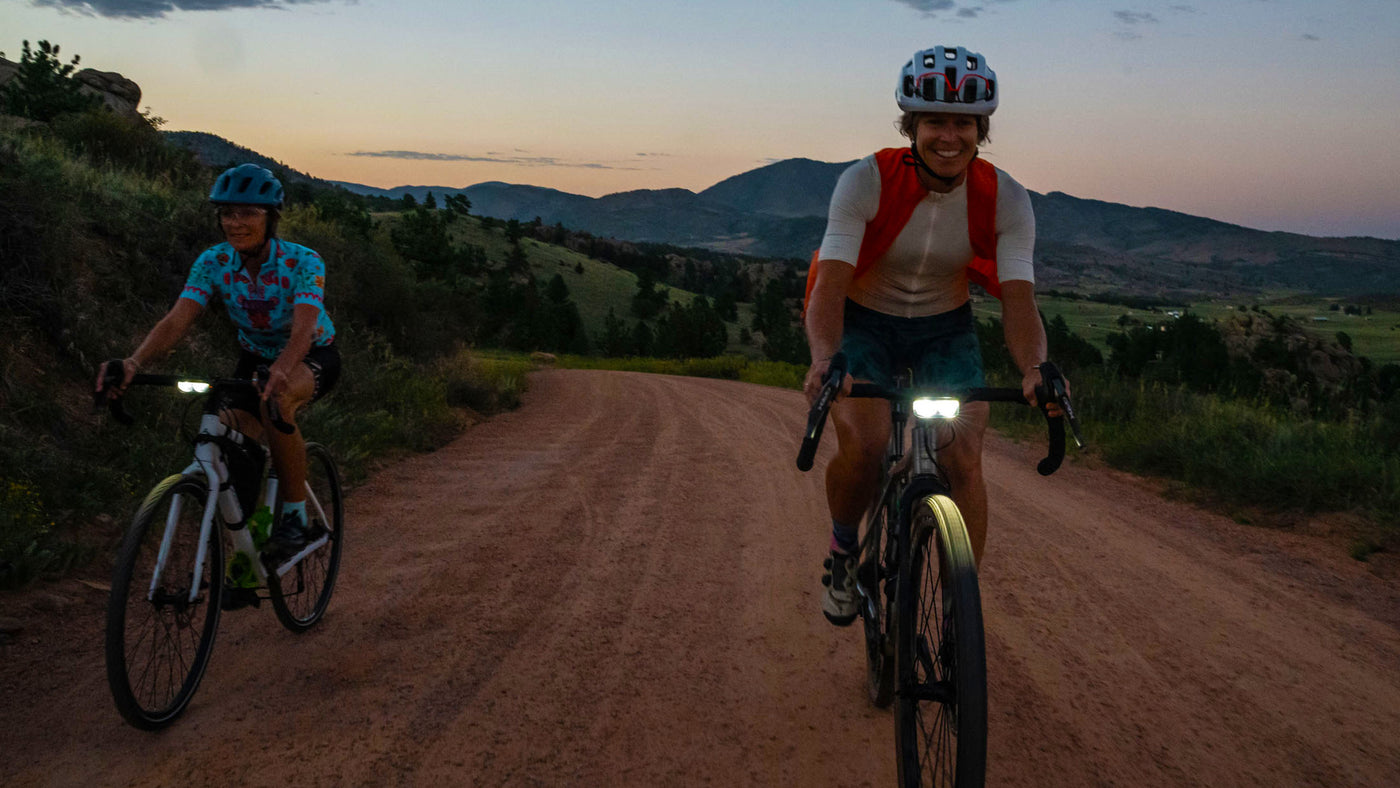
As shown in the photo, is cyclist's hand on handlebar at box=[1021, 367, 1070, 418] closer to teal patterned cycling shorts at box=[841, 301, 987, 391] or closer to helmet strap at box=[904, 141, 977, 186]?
teal patterned cycling shorts at box=[841, 301, 987, 391]

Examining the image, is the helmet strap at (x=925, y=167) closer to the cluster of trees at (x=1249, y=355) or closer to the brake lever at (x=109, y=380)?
the brake lever at (x=109, y=380)

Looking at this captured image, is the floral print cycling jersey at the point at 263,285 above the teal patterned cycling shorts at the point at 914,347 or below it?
above

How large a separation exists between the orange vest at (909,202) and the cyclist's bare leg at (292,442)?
2.20 metres

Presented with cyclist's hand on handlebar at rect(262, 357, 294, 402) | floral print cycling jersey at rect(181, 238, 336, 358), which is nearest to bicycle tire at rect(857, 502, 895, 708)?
cyclist's hand on handlebar at rect(262, 357, 294, 402)

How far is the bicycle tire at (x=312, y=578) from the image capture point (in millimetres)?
4160

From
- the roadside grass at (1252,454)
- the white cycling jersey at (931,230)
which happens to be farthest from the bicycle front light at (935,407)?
the roadside grass at (1252,454)

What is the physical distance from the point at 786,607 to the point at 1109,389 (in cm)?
985

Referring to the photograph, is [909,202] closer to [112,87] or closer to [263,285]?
[263,285]

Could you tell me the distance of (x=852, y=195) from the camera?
3.24 meters

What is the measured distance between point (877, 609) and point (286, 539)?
8.77 feet

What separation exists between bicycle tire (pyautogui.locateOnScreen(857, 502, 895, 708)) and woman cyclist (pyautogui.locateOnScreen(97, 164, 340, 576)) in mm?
2386

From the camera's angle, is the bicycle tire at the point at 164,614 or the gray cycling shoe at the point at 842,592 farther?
the gray cycling shoe at the point at 842,592

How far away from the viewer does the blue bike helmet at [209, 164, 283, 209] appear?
12.3 feet

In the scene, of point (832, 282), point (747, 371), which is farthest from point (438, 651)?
point (747, 371)
